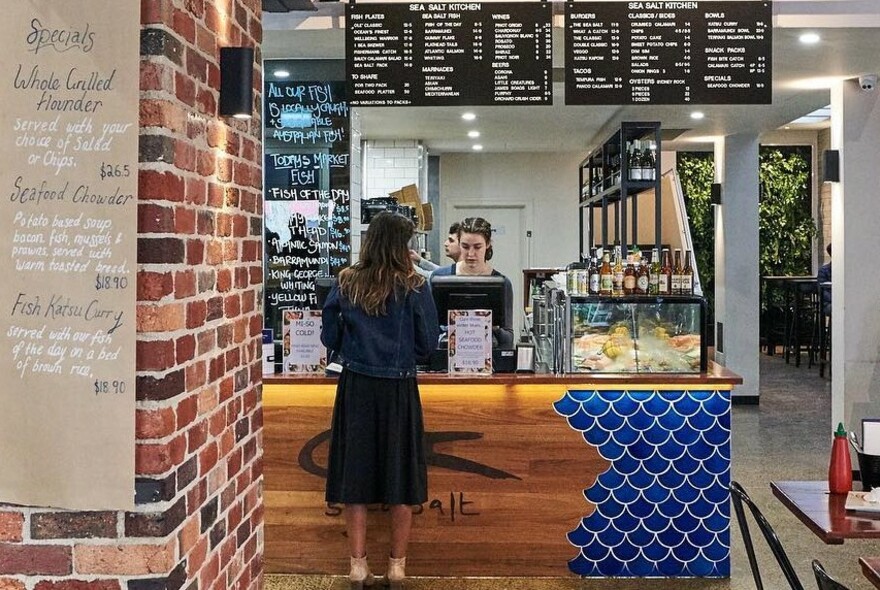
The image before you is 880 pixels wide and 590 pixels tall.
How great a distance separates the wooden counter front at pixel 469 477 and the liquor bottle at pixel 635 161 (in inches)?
124

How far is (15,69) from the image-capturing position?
1.97m

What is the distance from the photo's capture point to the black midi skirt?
12.4 feet

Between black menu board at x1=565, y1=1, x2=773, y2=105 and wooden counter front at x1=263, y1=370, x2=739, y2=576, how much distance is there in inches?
57.1

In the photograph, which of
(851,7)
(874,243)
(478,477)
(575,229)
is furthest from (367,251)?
(575,229)

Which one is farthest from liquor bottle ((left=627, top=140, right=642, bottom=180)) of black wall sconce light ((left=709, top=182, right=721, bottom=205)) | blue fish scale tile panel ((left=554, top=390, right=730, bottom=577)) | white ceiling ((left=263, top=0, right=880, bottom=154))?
blue fish scale tile panel ((left=554, top=390, right=730, bottom=577))

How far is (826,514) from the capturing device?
271 cm

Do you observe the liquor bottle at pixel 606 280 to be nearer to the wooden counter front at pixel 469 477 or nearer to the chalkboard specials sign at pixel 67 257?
the wooden counter front at pixel 469 477

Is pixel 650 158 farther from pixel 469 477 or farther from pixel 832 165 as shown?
pixel 469 477

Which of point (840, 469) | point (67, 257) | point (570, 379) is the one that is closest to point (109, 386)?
point (67, 257)

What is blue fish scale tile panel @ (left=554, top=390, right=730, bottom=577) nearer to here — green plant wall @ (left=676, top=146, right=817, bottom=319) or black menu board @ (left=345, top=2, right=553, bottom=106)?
black menu board @ (left=345, top=2, right=553, bottom=106)

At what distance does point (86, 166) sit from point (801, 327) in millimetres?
11676

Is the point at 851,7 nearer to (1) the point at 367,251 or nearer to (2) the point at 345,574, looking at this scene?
(1) the point at 367,251

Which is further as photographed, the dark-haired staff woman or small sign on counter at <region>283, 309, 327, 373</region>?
small sign on counter at <region>283, 309, 327, 373</region>

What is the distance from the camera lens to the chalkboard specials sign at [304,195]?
5754 millimetres
